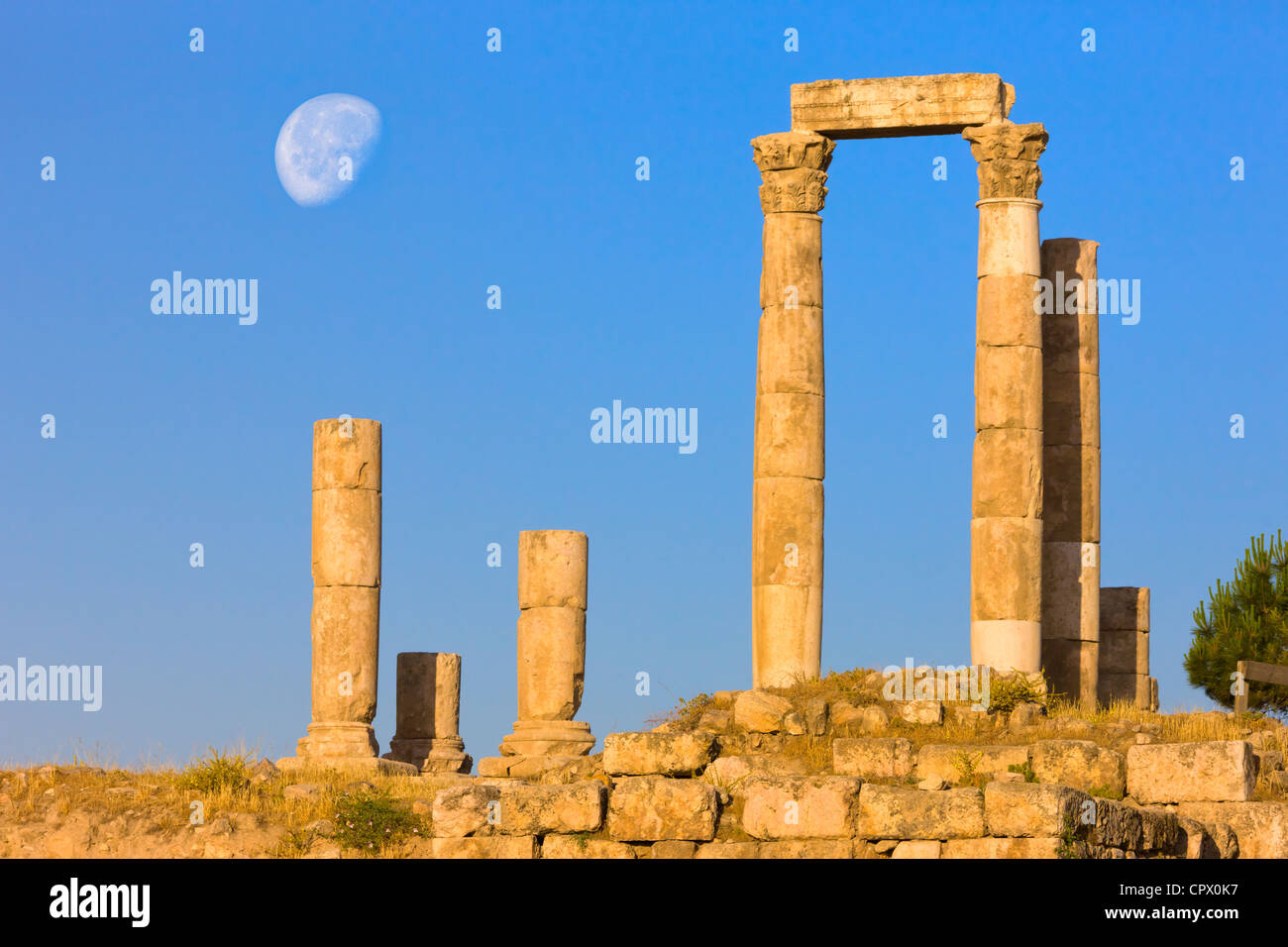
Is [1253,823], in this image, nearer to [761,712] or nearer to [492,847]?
[492,847]

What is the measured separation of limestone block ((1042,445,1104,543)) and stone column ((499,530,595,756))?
745cm

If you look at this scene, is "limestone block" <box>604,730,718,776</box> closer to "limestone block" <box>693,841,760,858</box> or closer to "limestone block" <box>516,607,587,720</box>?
"limestone block" <box>693,841,760,858</box>

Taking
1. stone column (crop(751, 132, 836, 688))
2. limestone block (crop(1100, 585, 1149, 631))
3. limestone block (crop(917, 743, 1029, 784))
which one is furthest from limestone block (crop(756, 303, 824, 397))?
limestone block (crop(917, 743, 1029, 784))

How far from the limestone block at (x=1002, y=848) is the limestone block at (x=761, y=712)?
898 cm

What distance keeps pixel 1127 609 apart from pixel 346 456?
43.5 feet

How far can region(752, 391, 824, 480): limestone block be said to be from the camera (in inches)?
1236

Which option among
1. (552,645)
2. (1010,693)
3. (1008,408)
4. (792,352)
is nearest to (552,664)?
(552,645)

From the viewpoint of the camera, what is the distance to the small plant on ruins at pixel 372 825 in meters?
23.7

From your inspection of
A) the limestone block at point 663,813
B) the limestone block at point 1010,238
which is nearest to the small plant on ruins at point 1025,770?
the limestone block at point 663,813

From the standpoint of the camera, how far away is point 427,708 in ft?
108

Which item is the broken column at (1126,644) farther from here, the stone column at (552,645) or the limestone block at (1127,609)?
the stone column at (552,645)
